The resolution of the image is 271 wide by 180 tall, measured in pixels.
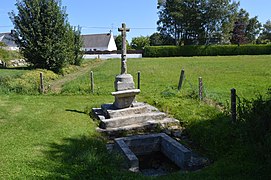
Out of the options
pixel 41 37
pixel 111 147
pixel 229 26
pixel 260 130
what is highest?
pixel 229 26

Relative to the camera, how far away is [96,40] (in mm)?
82562

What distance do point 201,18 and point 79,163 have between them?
61460 millimetres

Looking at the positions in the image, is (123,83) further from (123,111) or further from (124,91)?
(123,111)

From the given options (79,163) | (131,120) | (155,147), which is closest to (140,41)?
(131,120)

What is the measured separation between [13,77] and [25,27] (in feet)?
23.8

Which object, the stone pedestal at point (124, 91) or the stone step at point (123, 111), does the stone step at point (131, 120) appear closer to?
the stone step at point (123, 111)

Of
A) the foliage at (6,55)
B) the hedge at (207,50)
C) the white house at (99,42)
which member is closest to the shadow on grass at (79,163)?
the foliage at (6,55)

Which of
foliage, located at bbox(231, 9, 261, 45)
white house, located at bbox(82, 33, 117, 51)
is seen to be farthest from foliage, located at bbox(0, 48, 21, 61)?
foliage, located at bbox(231, 9, 261, 45)

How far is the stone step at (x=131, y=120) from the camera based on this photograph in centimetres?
827

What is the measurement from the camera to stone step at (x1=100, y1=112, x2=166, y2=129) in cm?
827

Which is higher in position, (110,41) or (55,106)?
(110,41)

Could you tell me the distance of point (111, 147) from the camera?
6906 millimetres

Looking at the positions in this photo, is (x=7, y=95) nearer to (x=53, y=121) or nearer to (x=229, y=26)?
(x=53, y=121)

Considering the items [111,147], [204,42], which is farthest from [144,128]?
[204,42]
